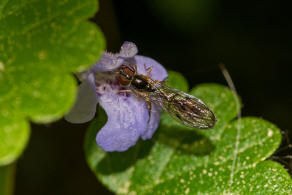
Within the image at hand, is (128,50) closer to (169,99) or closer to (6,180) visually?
(169,99)

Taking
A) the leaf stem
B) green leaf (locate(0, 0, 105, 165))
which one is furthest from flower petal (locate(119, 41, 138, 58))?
the leaf stem

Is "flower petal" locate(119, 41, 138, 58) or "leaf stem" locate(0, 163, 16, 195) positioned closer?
"flower petal" locate(119, 41, 138, 58)

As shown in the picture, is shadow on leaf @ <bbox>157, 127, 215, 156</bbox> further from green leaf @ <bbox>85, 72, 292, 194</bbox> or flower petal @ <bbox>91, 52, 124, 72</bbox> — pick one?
flower petal @ <bbox>91, 52, 124, 72</bbox>

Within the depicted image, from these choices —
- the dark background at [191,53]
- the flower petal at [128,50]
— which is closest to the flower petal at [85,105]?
the flower petal at [128,50]

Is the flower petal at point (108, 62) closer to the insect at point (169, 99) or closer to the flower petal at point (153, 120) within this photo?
the insect at point (169, 99)

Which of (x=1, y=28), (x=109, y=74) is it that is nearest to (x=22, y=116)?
(x=1, y=28)

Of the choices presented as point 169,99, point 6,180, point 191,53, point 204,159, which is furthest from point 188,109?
point 191,53
